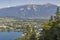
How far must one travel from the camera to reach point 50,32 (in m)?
17.8

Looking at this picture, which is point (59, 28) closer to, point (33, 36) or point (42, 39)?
point (42, 39)

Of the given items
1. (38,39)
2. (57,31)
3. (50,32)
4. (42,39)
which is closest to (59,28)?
(57,31)

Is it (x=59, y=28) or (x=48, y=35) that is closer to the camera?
(x=59, y=28)

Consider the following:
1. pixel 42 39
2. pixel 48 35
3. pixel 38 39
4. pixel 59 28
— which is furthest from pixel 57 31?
pixel 38 39

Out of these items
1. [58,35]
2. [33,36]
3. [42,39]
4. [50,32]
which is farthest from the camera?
[33,36]

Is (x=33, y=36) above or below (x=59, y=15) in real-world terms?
below

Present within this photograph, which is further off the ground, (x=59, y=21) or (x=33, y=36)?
(x=59, y=21)

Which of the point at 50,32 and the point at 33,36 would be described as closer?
the point at 50,32

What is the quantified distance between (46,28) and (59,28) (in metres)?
2.57

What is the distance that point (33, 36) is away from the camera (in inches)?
809

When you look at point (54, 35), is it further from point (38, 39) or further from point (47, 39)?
point (38, 39)

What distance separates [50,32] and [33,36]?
301cm

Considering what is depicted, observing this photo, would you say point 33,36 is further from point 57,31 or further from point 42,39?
point 57,31

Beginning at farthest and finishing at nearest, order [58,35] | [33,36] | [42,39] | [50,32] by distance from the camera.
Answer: [33,36]
[42,39]
[50,32]
[58,35]
